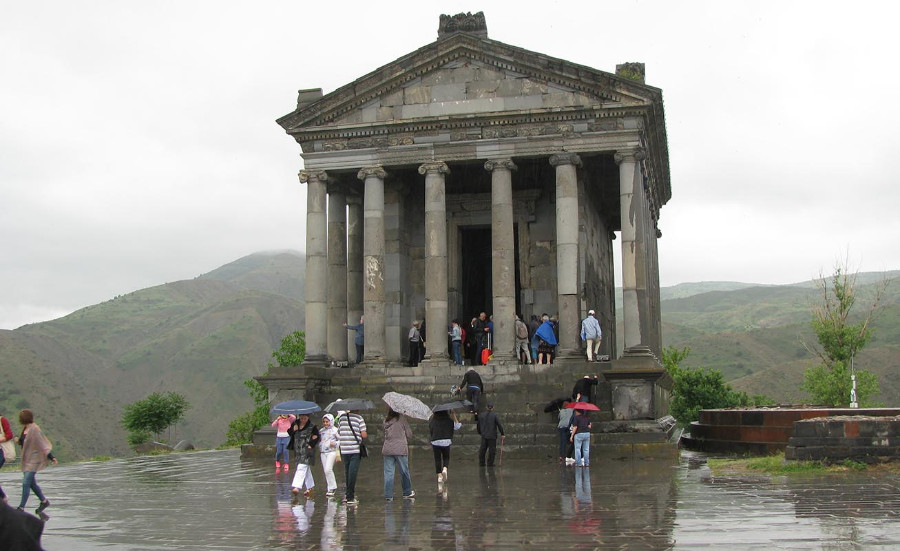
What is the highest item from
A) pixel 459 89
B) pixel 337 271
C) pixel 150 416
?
pixel 459 89

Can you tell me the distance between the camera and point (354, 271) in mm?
29984

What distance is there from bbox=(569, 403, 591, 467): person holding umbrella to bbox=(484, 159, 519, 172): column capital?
952 centimetres

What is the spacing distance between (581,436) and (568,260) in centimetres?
729

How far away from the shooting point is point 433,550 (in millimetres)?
9398

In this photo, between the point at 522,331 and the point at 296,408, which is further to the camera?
the point at 522,331

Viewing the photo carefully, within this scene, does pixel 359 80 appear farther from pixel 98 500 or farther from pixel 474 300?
pixel 98 500

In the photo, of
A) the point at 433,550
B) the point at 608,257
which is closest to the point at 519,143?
the point at 608,257

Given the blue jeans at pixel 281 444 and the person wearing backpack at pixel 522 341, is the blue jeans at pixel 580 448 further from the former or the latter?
the person wearing backpack at pixel 522 341

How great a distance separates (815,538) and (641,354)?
Result: 48.5 feet

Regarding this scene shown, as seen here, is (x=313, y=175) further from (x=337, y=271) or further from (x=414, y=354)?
(x=414, y=354)

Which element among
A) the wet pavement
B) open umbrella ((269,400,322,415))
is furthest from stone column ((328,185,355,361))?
open umbrella ((269,400,322,415))

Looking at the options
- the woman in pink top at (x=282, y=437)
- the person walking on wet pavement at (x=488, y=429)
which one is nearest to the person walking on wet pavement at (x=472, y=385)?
the person walking on wet pavement at (x=488, y=429)

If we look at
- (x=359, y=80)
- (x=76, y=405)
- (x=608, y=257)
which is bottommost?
(x=76, y=405)

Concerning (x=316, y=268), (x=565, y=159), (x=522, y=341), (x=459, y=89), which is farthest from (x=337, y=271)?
(x=565, y=159)
